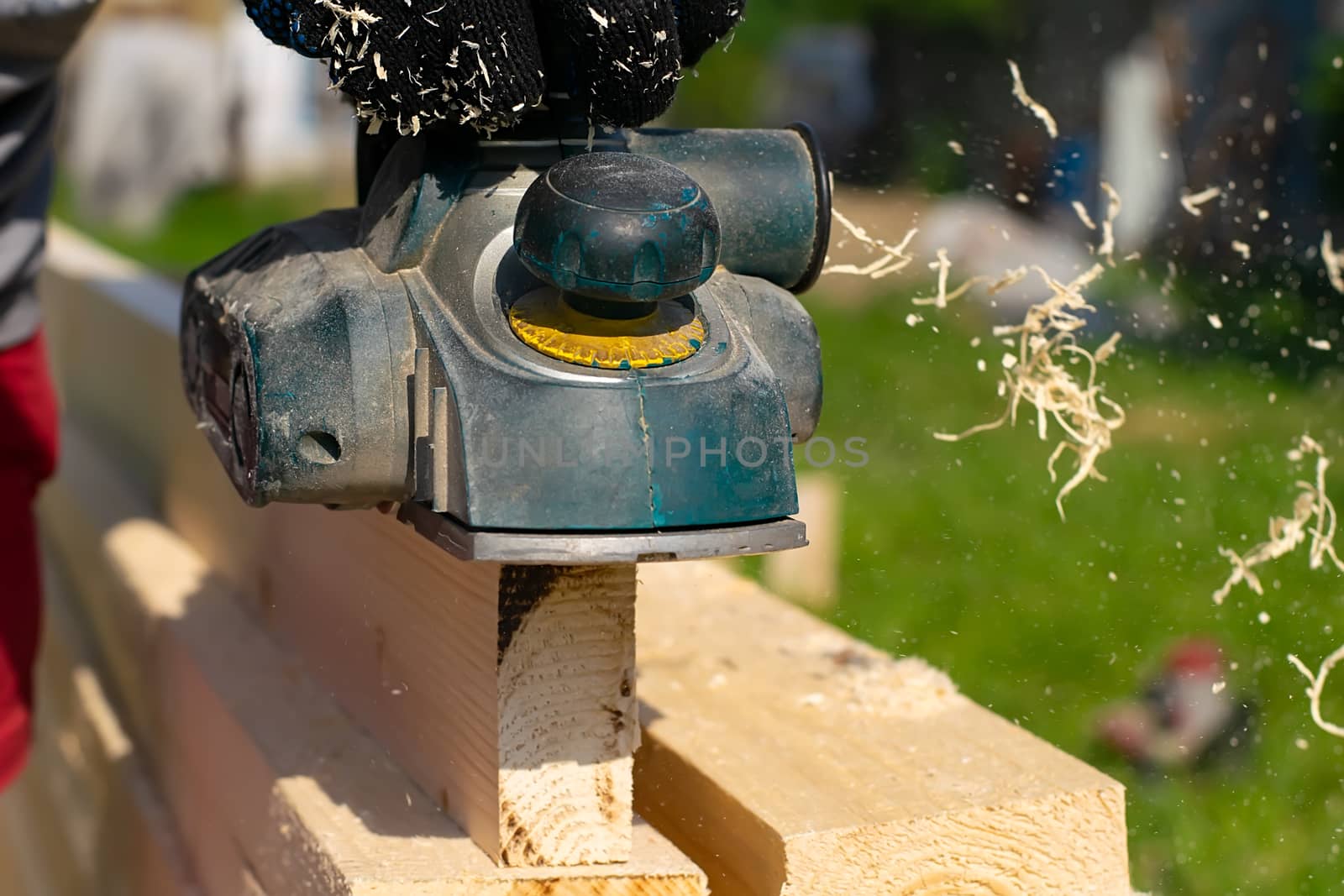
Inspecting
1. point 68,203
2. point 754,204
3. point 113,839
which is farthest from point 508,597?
point 68,203

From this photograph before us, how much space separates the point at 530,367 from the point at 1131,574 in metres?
2.50

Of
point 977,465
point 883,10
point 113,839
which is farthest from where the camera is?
point 883,10

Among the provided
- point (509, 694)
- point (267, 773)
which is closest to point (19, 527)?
point (267, 773)

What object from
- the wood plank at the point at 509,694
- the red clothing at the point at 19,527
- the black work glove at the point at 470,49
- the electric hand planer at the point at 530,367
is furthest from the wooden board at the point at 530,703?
the red clothing at the point at 19,527

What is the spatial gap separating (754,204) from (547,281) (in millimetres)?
295

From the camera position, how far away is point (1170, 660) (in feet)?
8.25

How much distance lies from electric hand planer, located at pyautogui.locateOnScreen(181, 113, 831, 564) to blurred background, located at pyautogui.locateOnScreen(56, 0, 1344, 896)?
7.7 inches

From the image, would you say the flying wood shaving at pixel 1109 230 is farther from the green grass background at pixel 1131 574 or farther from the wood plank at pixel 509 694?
the wood plank at pixel 509 694

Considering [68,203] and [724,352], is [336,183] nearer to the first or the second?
[68,203]

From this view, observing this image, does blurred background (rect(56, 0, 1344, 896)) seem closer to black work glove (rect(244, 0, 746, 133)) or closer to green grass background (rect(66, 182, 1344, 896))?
green grass background (rect(66, 182, 1344, 896))

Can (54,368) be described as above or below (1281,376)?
above

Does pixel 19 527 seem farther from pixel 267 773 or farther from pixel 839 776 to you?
pixel 839 776

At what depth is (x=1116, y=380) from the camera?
16.6 ft

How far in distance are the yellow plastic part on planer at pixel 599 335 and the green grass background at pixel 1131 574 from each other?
24.9 inches
